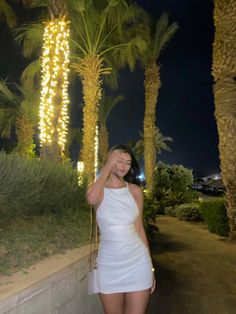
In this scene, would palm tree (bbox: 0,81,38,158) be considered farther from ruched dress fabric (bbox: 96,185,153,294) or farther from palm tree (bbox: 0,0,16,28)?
ruched dress fabric (bbox: 96,185,153,294)

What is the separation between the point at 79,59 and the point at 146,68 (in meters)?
7.03

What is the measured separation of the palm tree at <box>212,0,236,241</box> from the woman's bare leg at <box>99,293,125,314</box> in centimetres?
997

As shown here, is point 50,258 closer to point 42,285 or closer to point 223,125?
point 42,285

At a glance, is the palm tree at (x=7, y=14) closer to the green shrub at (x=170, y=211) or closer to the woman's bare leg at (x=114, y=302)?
the green shrub at (x=170, y=211)

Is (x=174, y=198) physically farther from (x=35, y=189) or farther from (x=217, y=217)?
(x=35, y=189)

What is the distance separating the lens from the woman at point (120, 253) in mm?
3215

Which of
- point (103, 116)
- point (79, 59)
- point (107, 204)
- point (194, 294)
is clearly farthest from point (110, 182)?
point (103, 116)

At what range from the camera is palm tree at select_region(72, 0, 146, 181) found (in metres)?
16.3

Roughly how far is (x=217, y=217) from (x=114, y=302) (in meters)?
12.0

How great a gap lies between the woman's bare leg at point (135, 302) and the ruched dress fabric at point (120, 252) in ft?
0.13

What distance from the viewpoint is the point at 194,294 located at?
21.5 feet

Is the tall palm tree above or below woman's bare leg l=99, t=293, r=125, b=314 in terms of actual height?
above

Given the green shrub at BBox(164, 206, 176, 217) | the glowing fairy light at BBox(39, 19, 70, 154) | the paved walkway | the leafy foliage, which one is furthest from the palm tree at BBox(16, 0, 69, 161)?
the leafy foliage

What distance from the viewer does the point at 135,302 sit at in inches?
127
